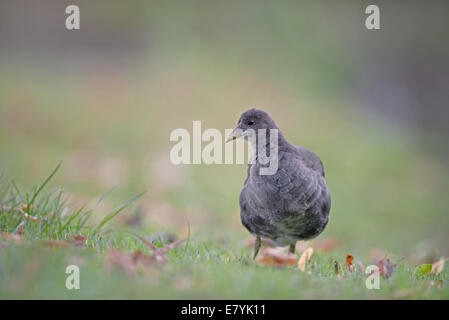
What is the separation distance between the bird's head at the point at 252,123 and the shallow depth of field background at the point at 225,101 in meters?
1.43

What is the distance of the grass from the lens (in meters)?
2.81

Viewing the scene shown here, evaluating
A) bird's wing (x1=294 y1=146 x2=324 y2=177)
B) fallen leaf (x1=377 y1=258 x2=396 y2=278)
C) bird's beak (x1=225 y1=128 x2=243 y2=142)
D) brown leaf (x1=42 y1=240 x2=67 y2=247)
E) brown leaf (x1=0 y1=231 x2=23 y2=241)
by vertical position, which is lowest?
fallen leaf (x1=377 y1=258 x2=396 y2=278)

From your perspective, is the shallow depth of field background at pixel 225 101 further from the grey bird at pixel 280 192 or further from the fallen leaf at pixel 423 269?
the fallen leaf at pixel 423 269

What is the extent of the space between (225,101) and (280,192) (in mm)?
8264

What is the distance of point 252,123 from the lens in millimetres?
4250

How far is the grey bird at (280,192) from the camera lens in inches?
159

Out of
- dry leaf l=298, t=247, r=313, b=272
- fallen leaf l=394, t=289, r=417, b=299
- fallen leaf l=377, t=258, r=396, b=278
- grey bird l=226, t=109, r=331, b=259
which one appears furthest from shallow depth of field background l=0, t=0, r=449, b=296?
fallen leaf l=394, t=289, r=417, b=299

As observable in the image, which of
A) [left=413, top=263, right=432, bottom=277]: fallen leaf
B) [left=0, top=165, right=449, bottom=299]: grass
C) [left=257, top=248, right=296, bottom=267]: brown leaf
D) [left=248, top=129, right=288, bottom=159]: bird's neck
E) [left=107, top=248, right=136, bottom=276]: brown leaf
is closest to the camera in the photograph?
[left=0, top=165, right=449, bottom=299]: grass

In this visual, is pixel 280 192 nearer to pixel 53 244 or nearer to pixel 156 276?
pixel 156 276

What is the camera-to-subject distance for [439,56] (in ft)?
59.0

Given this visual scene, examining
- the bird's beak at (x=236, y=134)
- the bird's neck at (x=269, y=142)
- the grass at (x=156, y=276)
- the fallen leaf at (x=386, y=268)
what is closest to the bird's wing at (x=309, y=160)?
the bird's neck at (x=269, y=142)

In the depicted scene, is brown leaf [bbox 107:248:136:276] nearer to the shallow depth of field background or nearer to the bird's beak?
the bird's beak

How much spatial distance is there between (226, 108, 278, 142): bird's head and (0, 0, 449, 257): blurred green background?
1791 mm
